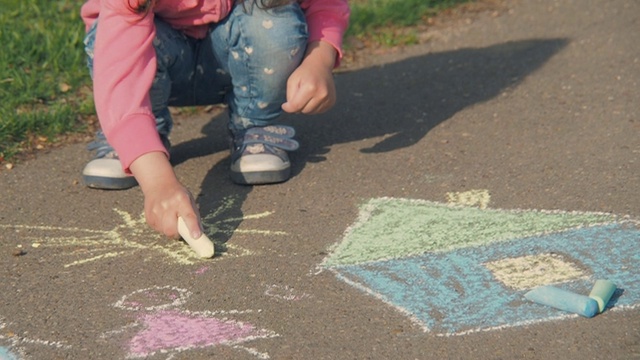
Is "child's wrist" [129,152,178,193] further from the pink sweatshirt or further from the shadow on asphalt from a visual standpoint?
the shadow on asphalt

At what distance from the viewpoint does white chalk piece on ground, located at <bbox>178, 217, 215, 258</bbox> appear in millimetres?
2840

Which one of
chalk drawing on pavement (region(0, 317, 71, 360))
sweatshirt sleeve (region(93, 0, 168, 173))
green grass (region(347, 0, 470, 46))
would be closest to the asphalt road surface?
chalk drawing on pavement (region(0, 317, 71, 360))

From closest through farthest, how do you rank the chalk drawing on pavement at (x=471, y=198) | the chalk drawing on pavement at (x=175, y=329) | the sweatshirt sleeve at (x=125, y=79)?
the chalk drawing on pavement at (x=175, y=329), the sweatshirt sleeve at (x=125, y=79), the chalk drawing on pavement at (x=471, y=198)

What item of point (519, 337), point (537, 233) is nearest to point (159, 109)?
point (537, 233)

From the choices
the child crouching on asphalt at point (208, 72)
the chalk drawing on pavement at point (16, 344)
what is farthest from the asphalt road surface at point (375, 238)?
the child crouching on asphalt at point (208, 72)

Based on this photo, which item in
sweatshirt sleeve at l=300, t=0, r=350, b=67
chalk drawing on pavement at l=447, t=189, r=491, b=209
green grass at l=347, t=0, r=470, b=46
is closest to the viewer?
chalk drawing on pavement at l=447, t=189, r=491, b=209

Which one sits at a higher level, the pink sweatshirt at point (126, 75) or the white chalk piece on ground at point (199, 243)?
the pink sweatshirt at point (126, 75)

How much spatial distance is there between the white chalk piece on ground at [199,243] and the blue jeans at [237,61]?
683mm

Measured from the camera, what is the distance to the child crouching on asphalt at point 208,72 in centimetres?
308

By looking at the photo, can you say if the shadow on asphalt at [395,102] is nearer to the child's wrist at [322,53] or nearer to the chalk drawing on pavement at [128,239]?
the chalk drawing on pavement at [128,239]

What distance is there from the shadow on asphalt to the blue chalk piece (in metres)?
1.02

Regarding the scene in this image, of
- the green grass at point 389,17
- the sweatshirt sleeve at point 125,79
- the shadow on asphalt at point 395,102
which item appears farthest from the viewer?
the green grass at point 389,17

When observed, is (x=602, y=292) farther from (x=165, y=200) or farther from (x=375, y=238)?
(x=165, y=200)

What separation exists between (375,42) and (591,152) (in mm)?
1719
